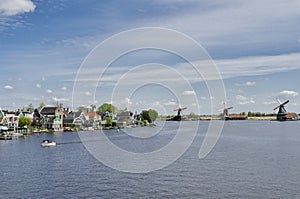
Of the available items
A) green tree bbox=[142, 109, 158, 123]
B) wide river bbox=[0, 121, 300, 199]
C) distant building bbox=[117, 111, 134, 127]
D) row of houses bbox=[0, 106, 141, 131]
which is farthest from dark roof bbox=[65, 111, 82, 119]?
wide river bbox=[0, 121, 300, 199]

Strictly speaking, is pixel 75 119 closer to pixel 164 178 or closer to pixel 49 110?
pixel 49 110

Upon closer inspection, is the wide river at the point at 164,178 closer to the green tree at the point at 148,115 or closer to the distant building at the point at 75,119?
the distant building at the point at 75,119

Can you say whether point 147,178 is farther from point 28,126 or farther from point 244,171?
point 28,126

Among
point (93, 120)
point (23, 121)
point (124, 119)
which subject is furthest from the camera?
point (124, 119)

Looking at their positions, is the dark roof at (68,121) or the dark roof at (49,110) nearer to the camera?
the dark roof at (49,110)

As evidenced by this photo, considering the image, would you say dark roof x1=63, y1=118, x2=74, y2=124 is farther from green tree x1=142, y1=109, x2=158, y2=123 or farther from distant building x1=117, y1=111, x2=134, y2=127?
green tree x1=142, y1=109, x2=158, y2=123

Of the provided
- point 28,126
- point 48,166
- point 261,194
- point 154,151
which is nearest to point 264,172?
point 261,194

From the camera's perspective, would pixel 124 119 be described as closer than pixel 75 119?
No

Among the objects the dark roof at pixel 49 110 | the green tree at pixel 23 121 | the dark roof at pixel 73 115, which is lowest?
the green tree at pixel 23 121

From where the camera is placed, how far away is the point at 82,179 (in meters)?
31.2

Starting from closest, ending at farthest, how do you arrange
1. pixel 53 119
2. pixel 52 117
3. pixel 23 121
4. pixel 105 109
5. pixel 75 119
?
pixel 23 121
pixel 53 119
pixel 52 117
pixel 75 119
pixel 105 109

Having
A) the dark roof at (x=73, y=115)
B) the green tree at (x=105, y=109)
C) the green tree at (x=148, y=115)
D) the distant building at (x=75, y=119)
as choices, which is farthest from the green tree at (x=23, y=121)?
the green tree at (x=148, y=115)

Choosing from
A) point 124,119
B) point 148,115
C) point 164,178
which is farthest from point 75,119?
point 164,178

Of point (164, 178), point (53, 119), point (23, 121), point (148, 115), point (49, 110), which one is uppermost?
point (49, 110)
